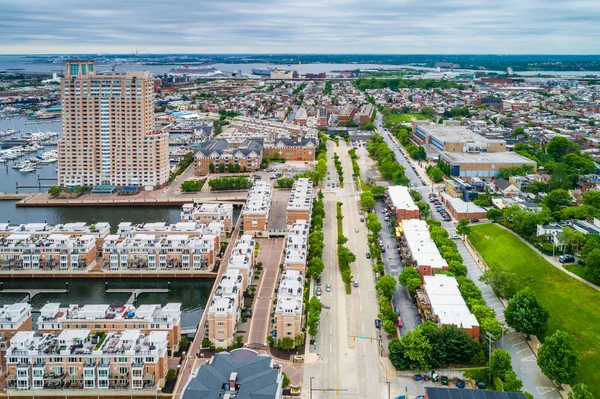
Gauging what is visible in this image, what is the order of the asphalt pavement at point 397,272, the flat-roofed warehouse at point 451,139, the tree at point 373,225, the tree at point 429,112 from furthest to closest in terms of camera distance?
the tree at point 429,112
the flat-roofed warehouse at point 451,139
the tree at point 373,225
the asphalt pavement at point 397,272

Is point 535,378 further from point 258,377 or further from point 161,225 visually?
point 161,225

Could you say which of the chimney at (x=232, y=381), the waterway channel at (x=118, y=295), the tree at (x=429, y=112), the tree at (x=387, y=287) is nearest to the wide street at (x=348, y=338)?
the tree at (x=387, y=287)

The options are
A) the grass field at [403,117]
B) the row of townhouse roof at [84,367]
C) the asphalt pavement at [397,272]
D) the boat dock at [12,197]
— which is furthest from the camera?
the grass field at [403,117]

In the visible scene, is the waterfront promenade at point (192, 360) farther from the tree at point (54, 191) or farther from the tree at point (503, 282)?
the tree at point (54, 191)

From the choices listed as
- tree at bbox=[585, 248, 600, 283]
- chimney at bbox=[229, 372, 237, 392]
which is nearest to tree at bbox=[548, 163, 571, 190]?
tree at bbox=[585, 248, 600, 283]

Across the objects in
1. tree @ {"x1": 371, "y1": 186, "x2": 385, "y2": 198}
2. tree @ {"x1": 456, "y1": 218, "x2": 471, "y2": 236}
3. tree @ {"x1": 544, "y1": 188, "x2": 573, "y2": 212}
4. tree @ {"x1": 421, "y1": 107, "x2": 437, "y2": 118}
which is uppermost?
tree @ {"x1": 421, "y1": 107, "x2": 437, "y2": 118}

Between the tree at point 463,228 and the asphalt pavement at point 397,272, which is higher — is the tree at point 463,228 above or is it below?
above

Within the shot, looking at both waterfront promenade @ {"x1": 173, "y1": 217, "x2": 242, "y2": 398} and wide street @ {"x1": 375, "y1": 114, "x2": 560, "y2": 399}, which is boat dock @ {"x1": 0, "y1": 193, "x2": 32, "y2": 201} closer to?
waterfront promenade @ {"x1": 173, "y1": 217, "x2": 242, "y2": 398}

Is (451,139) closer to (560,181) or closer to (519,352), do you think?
(560,181)
